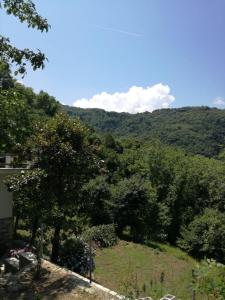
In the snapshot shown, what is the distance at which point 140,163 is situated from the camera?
4256cm

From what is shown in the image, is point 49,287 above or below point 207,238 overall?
above

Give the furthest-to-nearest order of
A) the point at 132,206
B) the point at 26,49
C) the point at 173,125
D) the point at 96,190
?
the point at 173,125 → the point at 96,190 → the point at 132,206 → the point at 26,49

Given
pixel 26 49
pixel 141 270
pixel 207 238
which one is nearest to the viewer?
pixel 26 49

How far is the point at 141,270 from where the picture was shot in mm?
14508

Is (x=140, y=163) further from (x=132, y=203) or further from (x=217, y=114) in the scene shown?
(x=217, y=114)

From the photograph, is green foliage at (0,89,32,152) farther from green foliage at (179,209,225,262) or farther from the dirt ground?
green foliage at (179,209,225,262)

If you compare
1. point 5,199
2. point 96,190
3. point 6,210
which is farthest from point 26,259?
point 96,190

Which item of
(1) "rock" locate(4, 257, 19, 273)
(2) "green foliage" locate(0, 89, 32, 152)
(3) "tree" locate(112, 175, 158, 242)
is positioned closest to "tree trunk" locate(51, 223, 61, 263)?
(1) "rock" locate(4, 257, 19, 273)

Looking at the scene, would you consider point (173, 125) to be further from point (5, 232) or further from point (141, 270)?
point (5, 232)

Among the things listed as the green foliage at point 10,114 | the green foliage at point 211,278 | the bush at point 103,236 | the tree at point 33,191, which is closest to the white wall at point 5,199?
the tree at point 33,191

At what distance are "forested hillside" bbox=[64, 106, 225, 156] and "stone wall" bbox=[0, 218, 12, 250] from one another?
68361 mm

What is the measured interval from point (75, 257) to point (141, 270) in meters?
3.75

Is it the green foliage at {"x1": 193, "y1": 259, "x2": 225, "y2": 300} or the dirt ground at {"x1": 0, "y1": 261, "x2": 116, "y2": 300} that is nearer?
the green foliage at {"x1": 193, "y1": 259, "x2": 225, "y2": 300}

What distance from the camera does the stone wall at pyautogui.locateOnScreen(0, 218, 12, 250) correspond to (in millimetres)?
12516
